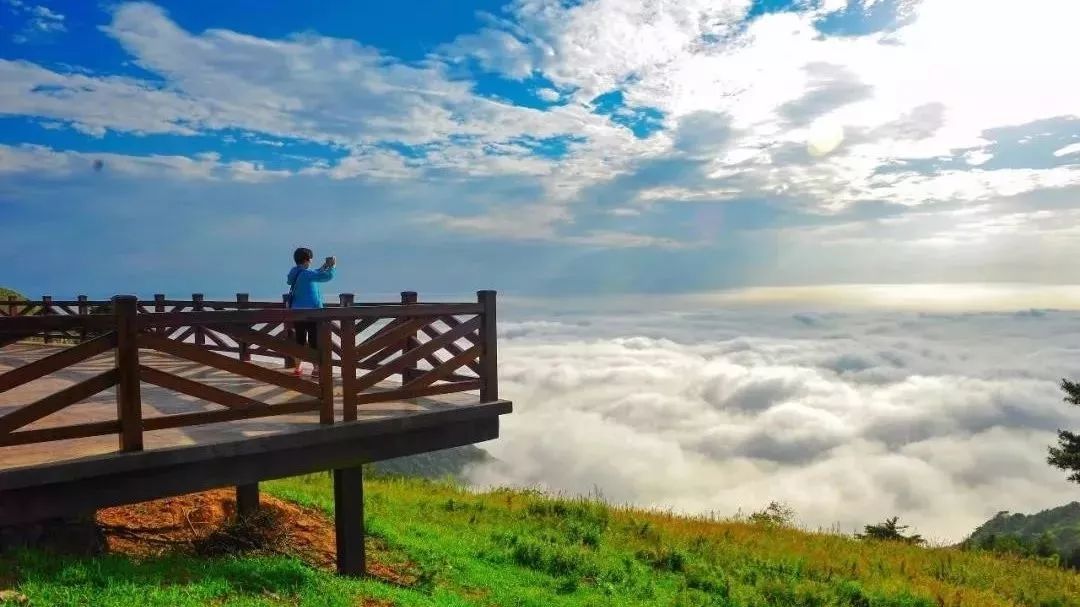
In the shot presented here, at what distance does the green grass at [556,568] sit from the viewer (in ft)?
22.3

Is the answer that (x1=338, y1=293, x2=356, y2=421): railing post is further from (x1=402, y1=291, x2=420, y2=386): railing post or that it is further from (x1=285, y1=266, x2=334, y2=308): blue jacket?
(x1=285, y1=266, x2=334, y2=308): blue jacket

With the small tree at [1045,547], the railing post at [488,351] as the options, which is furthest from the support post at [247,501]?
the small tree at [1045,547]

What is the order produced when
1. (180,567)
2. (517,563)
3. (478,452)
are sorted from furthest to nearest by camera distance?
(478,452), (517,563), (180,567)

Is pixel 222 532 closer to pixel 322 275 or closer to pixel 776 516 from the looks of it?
pixel 322 275

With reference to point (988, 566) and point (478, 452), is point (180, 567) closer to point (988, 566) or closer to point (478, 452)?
point (988, 566)

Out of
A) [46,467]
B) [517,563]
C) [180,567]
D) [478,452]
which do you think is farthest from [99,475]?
[478,452]

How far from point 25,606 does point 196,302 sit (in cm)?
1119

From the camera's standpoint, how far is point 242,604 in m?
6.49

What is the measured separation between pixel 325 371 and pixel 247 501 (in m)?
3.76

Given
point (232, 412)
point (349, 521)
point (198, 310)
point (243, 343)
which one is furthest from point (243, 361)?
point (198, 310)

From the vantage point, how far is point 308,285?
1086cm

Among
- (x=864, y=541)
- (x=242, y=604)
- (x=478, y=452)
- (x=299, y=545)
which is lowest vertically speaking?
(x=478, y=452)

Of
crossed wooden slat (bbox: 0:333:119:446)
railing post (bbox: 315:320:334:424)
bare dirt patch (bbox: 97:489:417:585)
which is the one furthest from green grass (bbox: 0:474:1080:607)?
railing post (bbox: 315:320:334:424)

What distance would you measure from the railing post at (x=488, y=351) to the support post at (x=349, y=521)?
2.06m
